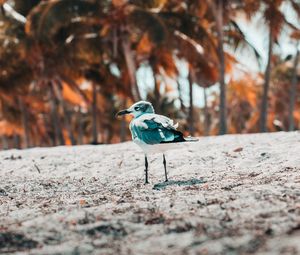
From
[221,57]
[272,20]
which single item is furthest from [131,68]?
[272,20]

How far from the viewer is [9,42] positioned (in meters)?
24.6

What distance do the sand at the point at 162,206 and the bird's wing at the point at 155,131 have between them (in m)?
0.54

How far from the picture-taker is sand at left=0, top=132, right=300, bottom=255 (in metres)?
3.89

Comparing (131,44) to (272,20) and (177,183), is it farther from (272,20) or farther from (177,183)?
(177,183)

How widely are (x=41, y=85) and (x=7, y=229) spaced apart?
70.7 ft

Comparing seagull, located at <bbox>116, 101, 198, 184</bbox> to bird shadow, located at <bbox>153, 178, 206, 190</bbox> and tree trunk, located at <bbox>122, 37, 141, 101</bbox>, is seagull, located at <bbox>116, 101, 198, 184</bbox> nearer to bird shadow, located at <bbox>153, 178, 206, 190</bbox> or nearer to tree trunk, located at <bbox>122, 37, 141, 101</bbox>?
bird shadow, located at <bbox>153, 178, 206, 190</bbox>

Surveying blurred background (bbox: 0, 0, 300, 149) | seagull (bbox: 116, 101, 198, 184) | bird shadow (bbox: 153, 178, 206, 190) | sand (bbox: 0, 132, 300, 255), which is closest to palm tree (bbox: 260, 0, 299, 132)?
blurred background (bbox: 0, 0, 300, 149)

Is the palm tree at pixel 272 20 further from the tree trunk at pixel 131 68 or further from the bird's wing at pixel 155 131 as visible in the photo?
the bird's wing at pixel 155 131

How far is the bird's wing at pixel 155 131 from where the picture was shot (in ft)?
21.2

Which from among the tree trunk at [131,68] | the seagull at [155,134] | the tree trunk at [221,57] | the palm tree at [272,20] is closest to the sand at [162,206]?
the seagull at [155,134]

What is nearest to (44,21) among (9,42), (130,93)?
(9,42)

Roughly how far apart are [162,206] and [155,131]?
164 cm

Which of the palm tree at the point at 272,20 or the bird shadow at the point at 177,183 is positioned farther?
the palm tree at the point at 272,20

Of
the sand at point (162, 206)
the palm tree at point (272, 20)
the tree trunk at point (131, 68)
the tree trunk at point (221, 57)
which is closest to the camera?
the sand at point (162, 206)
